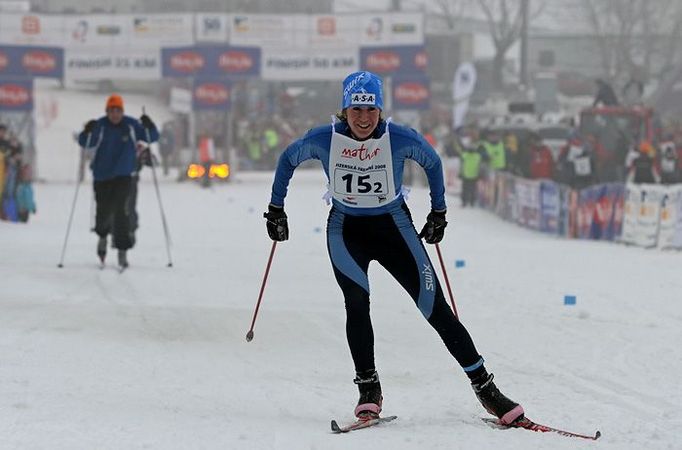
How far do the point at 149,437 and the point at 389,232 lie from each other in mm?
1519

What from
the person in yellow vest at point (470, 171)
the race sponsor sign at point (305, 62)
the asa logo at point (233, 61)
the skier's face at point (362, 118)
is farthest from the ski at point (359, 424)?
the race sponsor sign at point (305, 62)

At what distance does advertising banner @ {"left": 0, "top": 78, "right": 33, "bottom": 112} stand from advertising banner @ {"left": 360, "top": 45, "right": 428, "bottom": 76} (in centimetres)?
980

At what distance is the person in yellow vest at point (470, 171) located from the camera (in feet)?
88.6

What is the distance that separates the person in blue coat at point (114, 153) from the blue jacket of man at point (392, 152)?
674 cm

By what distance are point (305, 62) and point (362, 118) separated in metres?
32.8

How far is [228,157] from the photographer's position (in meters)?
38.1

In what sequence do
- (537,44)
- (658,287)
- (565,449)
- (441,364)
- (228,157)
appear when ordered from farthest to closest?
(537,44), (228,157), (658,287), (441,364), (565,449)

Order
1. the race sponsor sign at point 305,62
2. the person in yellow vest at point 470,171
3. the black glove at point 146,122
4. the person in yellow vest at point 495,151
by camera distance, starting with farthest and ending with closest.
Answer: the race sponsor sign at point 305,62 → the person in yellow vest at point 495,151 → the person in yellow vest at point 470,171 → the black glove at point 146,122

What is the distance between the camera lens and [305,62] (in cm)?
3856

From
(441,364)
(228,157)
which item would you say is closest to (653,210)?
(441,364)

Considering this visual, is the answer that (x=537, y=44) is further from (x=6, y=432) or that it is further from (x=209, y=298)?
(x=6, y=432)

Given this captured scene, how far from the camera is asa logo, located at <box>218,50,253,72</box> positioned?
123 ft

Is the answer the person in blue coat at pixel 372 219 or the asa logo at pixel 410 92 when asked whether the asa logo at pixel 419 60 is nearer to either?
the asa logo at pixel 410 92

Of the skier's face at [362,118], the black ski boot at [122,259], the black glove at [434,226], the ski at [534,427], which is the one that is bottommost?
the black ski boot at [122,259]
